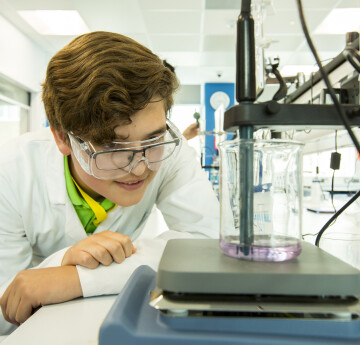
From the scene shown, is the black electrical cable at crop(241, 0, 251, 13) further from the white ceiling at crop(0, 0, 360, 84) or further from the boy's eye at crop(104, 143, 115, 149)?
the white ceiling at crop(0, 0, 360, 84)

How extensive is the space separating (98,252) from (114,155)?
0.24 m

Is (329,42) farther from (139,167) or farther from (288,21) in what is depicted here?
(139,167)

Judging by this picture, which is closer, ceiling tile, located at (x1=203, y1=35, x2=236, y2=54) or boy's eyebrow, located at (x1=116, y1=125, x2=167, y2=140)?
boy's eyebrow, located at (x1=116, y1=125, x2=167, y2=140)

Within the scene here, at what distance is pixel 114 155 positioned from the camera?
2.74 feet

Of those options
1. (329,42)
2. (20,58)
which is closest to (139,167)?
(20,58)

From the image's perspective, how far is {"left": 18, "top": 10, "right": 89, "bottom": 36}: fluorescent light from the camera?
15.0ft

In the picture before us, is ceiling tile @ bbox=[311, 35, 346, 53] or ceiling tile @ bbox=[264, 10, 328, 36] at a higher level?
ceiling tile @ bbox=[264, 10, 328, 36]

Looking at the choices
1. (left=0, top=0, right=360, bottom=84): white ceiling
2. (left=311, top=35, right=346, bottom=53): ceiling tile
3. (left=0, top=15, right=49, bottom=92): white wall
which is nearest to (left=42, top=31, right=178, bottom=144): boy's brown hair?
(left=0, top=0, right=360, bottom=84): white ceiling

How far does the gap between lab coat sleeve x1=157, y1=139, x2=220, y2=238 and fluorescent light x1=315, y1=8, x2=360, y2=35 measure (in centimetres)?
400

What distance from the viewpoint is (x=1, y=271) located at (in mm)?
Answer: 958

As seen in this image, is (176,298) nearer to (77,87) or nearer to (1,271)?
(77,87)

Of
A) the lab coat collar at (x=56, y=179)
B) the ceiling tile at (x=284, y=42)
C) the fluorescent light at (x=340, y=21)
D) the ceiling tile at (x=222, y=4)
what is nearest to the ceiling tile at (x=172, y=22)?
the ceiling tile at (x=222, y=4)

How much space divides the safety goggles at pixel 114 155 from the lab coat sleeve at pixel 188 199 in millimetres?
230

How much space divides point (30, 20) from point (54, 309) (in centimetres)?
511
